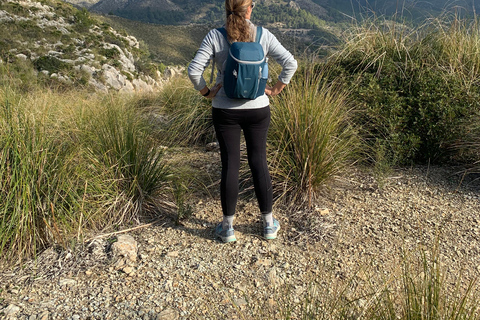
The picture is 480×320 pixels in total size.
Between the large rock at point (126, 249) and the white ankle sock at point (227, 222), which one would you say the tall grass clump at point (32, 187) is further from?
the white ankle sock at point (227, 222)

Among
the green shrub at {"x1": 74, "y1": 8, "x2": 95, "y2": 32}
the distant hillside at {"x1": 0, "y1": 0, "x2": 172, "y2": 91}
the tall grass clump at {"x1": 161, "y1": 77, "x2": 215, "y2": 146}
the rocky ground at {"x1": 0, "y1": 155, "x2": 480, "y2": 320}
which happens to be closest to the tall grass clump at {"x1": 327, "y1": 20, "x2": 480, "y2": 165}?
the rocky ground at {"x1": 0, "y1": 155, "x2": 480, "y2": 320}

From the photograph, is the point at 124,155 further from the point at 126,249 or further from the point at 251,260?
the point at 251,260

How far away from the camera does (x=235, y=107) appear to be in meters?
2.39

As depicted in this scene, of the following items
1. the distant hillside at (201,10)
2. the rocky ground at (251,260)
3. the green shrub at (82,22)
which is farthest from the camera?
the distant hillside at (201,10)

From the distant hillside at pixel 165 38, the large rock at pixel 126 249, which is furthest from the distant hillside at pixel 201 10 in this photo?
the large rock at pixel 126 249

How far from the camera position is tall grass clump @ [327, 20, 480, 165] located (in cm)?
384

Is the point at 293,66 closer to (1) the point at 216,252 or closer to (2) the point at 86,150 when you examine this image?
(1) the point at 216,252

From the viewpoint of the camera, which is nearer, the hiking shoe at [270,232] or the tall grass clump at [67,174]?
the tall grass clump at [67,174]

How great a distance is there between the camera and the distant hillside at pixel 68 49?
14.6 metres

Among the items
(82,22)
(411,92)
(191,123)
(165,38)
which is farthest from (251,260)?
(165,38)

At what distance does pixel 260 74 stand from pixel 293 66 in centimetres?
38

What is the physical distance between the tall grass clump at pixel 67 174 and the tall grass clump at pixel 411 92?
241 cm

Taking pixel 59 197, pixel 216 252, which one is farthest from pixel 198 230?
pixel 59 197

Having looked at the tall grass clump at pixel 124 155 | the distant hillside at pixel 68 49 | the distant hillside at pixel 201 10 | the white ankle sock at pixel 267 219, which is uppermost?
the tall grass clump at pixel 124 155
